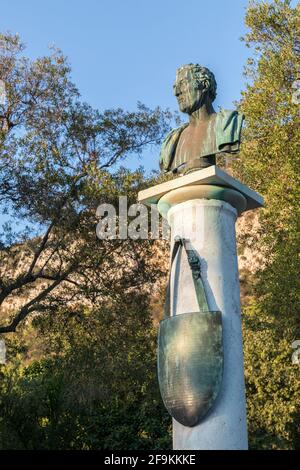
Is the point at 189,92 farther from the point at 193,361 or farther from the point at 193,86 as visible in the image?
the point at 193,361

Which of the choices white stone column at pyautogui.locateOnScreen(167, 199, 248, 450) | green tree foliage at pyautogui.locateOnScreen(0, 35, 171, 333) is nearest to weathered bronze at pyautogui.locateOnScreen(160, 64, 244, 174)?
white stone column at pyautogui.locateOnScreen(167, 199, 248, 450)

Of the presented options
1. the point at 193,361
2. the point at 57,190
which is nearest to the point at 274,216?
the point at 57,190

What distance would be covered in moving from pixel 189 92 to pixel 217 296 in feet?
7.88

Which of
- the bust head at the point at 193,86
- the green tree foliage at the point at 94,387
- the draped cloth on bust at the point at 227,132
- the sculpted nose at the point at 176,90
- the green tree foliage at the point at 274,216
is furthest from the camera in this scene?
the green tree foliage at the point at 274,216

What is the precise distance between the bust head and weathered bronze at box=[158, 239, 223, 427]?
1.86 metres

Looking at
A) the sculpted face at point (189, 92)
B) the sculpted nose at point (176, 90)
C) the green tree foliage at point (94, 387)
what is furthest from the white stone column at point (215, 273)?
the green tree foliage at point (94, 387)

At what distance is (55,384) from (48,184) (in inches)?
180

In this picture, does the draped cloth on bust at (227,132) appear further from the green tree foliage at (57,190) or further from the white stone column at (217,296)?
the green tree foliage at (57,190)

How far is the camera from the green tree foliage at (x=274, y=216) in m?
16.1

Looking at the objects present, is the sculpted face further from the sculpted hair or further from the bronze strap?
the bronze strap

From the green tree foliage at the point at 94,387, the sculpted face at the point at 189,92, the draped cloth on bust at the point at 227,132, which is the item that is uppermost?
the sculpted face at the point at 189,92

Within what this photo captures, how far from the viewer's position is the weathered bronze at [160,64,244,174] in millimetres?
7051

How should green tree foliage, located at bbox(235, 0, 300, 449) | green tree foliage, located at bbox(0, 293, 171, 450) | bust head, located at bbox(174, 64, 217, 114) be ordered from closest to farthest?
bust head, located at bbox(174, 64, 217, 114)
green tree foliage, located at bbox(0, 293, 171, 450)
green tree foliage, located at bbox(235, 0, 300, 449)

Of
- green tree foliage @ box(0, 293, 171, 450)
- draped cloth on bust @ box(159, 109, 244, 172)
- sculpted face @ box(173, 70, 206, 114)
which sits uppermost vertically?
sculpted face @ box(173, 70, 206, 114)
